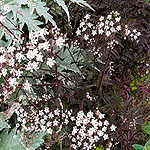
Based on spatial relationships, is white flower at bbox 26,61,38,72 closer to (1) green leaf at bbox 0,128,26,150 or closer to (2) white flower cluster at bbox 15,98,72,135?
(2) white flower cluster at bbox 15,98,72,135

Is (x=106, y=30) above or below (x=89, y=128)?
above

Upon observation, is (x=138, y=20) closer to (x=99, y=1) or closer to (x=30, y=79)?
(x=99, y=1)

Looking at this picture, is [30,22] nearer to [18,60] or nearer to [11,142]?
[18,60]

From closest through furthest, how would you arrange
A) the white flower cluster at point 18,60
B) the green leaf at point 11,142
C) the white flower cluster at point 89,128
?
the white flower cluster at point 18,60
the white flower cluster at point 89,128
the green leaf at point 11,142

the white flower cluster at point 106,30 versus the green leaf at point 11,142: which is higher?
the white flower cluster at point 106,30

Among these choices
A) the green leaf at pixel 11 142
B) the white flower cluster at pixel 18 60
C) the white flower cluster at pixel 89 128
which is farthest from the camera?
the green leaf at pixel 11 142

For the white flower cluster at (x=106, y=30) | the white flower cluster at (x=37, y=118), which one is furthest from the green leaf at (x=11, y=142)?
the white flower cluster at (x=106, y=30)

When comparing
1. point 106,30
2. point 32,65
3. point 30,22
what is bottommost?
point 32,65

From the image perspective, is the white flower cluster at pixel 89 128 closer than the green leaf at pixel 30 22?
Yes

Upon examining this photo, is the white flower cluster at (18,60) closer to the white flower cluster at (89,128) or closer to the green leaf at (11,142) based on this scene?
the white flower cluster at (89,128)

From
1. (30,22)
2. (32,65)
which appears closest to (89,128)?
(32,65)

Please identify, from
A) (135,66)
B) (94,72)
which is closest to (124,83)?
(135,66)

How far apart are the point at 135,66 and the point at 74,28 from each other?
1.37ft

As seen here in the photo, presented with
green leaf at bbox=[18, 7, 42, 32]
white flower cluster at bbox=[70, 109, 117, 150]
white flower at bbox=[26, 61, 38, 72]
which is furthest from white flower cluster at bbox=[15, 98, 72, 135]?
green leaf at bbox=[18, 7, 42, 32]
